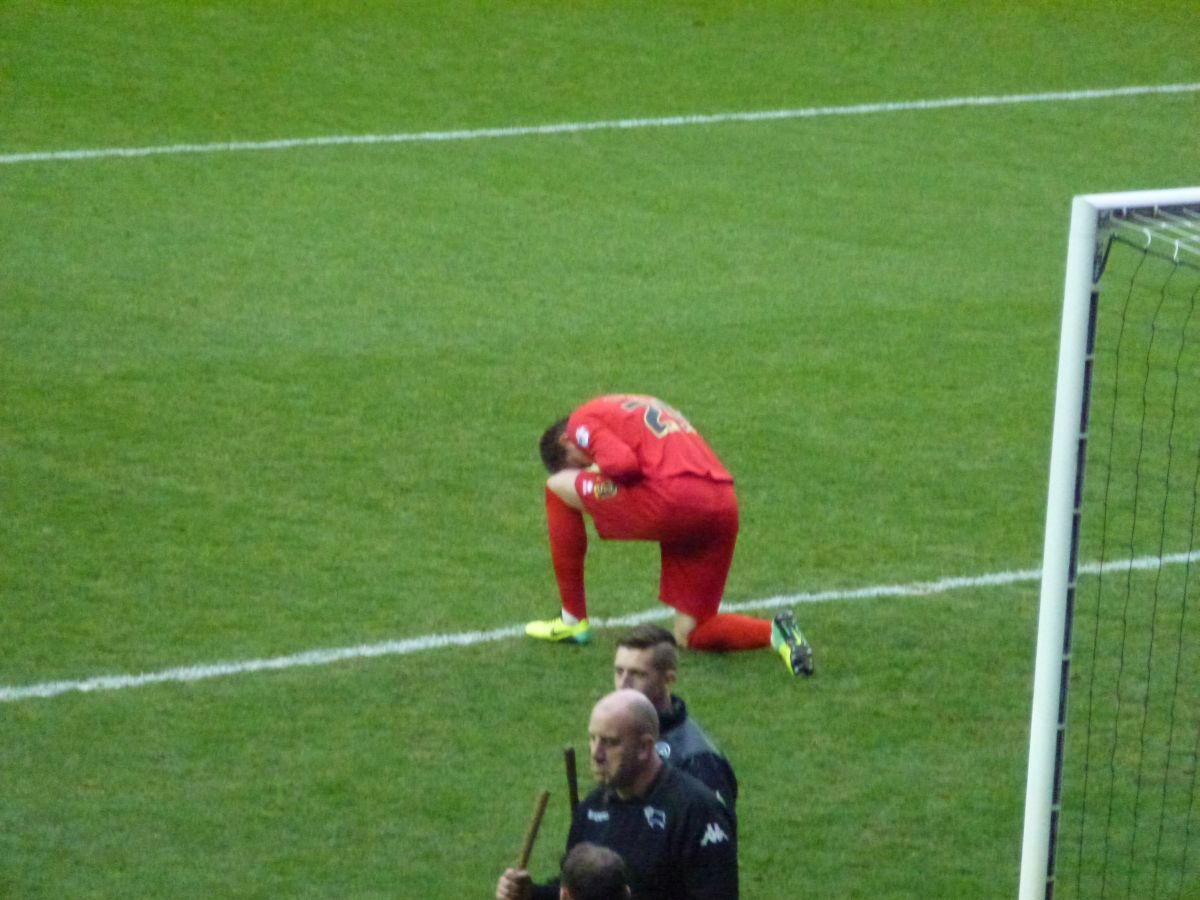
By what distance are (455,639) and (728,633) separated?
114 centimetres

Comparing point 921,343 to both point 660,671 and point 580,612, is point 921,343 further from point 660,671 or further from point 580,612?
point 660,671

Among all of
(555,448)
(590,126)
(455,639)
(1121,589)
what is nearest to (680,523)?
(555,448)

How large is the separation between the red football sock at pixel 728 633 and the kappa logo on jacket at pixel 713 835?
3.09 m

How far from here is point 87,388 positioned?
1151 centimetres

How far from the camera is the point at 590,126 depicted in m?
18.0

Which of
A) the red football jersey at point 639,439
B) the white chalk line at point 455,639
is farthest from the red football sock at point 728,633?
the red football jersey at point 639,439

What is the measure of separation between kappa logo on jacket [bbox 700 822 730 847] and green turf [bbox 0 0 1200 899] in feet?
4.90

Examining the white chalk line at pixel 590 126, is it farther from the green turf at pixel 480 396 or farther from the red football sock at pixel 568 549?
the red football sock at pixel 568 549

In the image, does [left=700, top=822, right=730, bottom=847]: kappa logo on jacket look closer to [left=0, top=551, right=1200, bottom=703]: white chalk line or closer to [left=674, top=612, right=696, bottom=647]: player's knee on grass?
[left=674, top=612, right=696, bottom=647]: player's knee on grass

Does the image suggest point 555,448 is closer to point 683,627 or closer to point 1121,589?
point 683,627

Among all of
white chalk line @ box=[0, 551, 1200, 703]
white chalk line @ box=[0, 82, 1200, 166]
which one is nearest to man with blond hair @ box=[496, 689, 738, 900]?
white chalk line @ box=[0, 551, 1200, 703]

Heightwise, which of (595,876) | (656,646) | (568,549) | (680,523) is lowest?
(568,549)

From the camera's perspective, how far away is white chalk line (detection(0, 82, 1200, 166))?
651 inches

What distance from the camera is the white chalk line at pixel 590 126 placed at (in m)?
16.5
